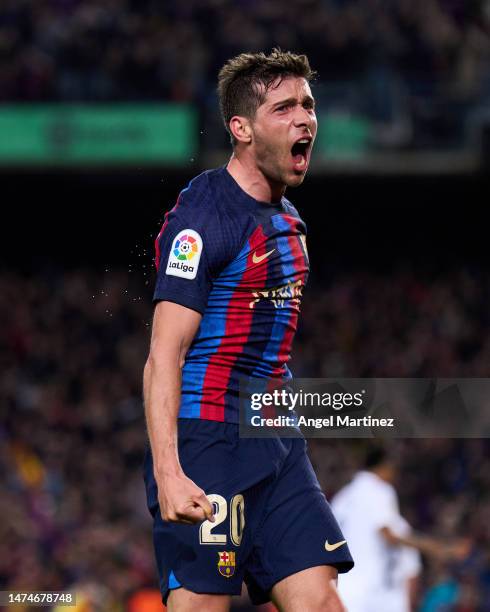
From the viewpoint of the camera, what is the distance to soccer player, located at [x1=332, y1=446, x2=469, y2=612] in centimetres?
782

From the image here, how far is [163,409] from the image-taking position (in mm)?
3756

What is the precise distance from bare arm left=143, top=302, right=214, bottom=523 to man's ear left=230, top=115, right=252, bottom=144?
0.60 metres

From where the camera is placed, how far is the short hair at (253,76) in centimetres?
406

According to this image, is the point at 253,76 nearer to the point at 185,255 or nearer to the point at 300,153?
the point at 300,153

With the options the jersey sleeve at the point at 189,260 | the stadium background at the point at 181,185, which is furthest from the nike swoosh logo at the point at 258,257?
the stadium background at the point at 181,185

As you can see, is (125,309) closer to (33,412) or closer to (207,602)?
(33,412)

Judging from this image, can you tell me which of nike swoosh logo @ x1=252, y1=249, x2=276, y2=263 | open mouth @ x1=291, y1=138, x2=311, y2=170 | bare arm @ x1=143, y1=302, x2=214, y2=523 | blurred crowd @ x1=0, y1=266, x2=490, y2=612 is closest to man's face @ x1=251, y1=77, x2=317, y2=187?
open mouth @ x1=291, y1=138, x2=311, y2=170

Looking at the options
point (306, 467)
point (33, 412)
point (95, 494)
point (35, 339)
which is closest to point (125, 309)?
point (35, 339)

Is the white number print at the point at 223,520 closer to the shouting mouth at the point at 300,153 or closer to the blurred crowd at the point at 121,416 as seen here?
the shouting mouth at the point at 300,153

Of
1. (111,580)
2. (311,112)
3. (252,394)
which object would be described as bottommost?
(111,580)

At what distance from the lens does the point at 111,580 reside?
10.6 meters

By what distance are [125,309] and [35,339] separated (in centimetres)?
111

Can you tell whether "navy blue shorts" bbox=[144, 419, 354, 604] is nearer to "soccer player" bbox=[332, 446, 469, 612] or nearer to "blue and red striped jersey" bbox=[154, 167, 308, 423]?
"blue and red striped jersey" bbox=[154, 167, 308, 423]

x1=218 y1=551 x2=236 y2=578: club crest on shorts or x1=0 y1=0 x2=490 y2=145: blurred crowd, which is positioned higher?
x1=0 y1=0 x2=490 y2=145: blurred crowd
